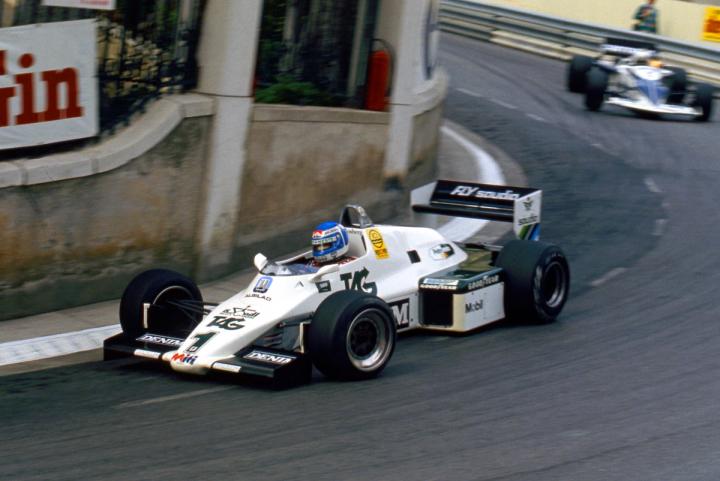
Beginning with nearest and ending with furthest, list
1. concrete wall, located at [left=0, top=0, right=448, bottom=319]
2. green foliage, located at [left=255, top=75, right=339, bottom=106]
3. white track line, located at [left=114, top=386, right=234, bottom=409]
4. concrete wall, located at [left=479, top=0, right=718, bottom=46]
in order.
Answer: white track line, located at [left=114, top=386, right=234, bottom=409], concrete wall, located at [left=0, top=0, right=448, bottom=319], green foliage, located at [left=255, top=75, right=339, bottom=106], concrete wall, located at [left=479, top=0, right=718, bottom=46]

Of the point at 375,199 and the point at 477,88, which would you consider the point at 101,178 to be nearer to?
the point at 375,199

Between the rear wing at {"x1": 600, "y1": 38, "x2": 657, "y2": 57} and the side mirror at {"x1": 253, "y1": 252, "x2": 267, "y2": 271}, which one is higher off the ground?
the rear wing at {"x1": 600, "y1": 38, "x2": 657, "y2": 57}

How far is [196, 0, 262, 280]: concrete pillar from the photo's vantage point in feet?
41.2

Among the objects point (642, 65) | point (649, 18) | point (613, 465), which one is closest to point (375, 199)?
point (613, 465)

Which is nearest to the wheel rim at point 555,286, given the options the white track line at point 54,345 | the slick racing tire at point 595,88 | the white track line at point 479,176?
the white track line at point 479,176

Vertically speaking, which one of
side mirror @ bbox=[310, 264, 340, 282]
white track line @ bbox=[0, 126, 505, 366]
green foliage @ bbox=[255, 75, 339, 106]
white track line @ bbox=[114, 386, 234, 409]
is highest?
green foliage @ bbox=[255, 75, 339, 106]

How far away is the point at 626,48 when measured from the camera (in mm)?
24016

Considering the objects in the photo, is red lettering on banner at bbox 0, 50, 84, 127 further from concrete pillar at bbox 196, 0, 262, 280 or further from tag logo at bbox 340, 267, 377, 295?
tag logo at bbox 340, 267, 377, 295

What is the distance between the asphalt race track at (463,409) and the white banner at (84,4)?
356 cm

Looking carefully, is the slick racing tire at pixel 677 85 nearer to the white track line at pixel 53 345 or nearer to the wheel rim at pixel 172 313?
the white track line at pixel 53 345

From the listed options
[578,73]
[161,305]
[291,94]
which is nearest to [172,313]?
[161,305]

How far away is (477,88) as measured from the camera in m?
24.9

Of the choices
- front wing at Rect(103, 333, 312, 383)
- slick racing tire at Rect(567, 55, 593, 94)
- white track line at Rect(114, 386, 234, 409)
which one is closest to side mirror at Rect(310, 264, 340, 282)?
front wing at Rect(103, 333, 312, 383)

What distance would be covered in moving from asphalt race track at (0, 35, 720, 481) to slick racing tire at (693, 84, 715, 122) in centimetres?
881
